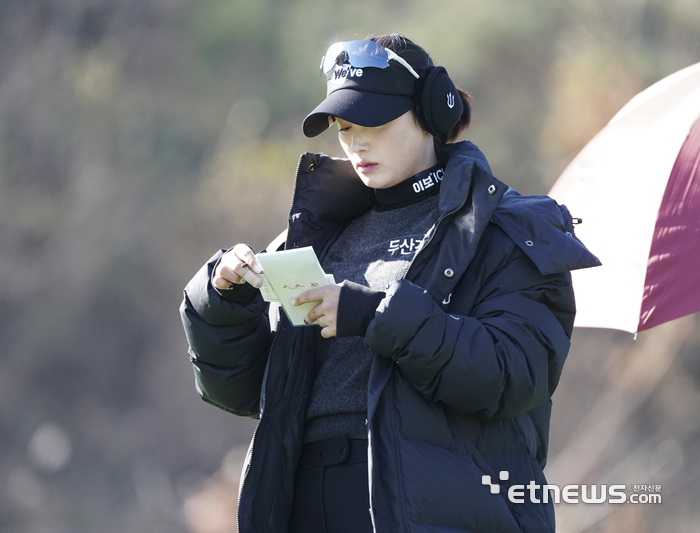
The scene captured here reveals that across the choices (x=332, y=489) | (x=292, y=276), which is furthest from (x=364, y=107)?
(x=332, y=489)

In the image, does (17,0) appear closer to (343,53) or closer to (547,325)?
(343,53)

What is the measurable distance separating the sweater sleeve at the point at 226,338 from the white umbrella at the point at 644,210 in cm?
95

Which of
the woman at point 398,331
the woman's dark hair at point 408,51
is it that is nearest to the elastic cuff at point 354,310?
the woman at point 398,331

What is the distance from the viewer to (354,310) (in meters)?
1.39

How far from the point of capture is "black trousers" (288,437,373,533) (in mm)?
1449

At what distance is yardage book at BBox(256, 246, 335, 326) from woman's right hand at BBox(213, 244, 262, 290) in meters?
0.03

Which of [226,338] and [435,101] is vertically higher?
[435,101]

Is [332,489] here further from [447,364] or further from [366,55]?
[366,55]

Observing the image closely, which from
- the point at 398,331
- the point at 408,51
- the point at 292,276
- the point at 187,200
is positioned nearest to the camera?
the point at 398,331

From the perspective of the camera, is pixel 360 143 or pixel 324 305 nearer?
pixel 324 305

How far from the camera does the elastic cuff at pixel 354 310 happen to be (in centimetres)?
138

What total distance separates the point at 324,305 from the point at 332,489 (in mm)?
377

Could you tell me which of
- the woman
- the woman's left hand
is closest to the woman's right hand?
the woman

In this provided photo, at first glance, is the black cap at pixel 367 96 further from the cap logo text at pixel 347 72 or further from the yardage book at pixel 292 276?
the yardage book at pixel 292 276
